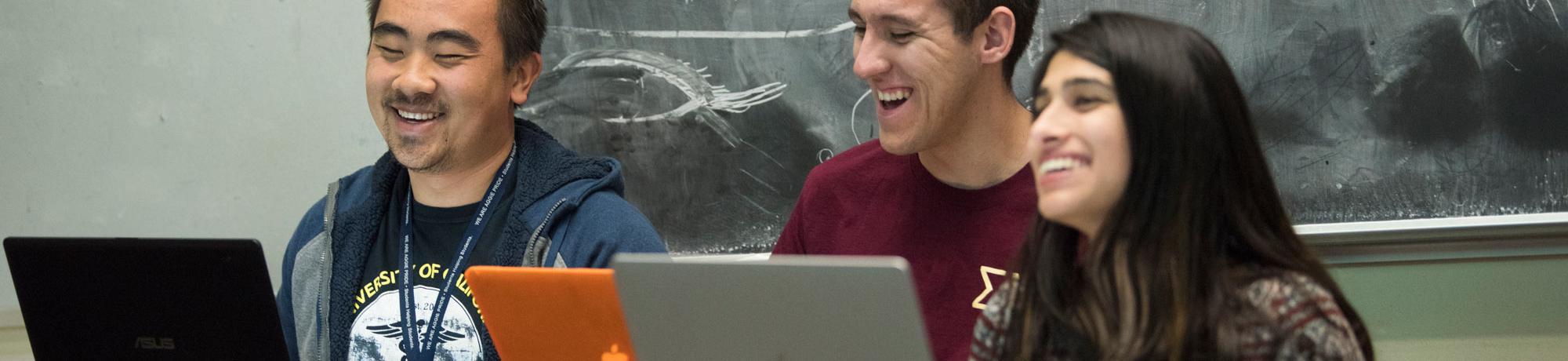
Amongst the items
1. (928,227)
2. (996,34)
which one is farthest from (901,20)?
(928,227)

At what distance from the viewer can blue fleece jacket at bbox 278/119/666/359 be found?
5.27ft

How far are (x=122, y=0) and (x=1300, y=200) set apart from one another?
6.93ft

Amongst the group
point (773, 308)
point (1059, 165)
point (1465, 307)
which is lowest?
point (1465, 307)

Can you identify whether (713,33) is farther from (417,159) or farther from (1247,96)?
(1247,96)

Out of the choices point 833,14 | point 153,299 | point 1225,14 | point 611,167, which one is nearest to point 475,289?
point 153,299

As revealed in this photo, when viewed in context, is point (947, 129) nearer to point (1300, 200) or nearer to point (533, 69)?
point (533, 69)

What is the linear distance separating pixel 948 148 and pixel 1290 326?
0.68 m

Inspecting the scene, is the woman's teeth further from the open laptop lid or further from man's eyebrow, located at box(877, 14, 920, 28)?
man's eyebrow, located at box(877, 14, 920, 28)

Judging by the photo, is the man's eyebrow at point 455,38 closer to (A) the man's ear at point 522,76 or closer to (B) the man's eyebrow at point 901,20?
(A) the man's ear at point 522,76

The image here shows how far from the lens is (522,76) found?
177cm

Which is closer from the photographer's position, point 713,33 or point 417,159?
point 417,159

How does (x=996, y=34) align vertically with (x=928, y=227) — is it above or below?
above

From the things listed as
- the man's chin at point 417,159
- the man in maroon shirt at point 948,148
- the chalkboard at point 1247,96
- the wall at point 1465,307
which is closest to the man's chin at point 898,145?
the man in maroon shirt at point 948,148

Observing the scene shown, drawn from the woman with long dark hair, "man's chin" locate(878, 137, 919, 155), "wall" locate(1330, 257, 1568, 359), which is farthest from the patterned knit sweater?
"wall" locate(1330, 257, 1568, 359)
